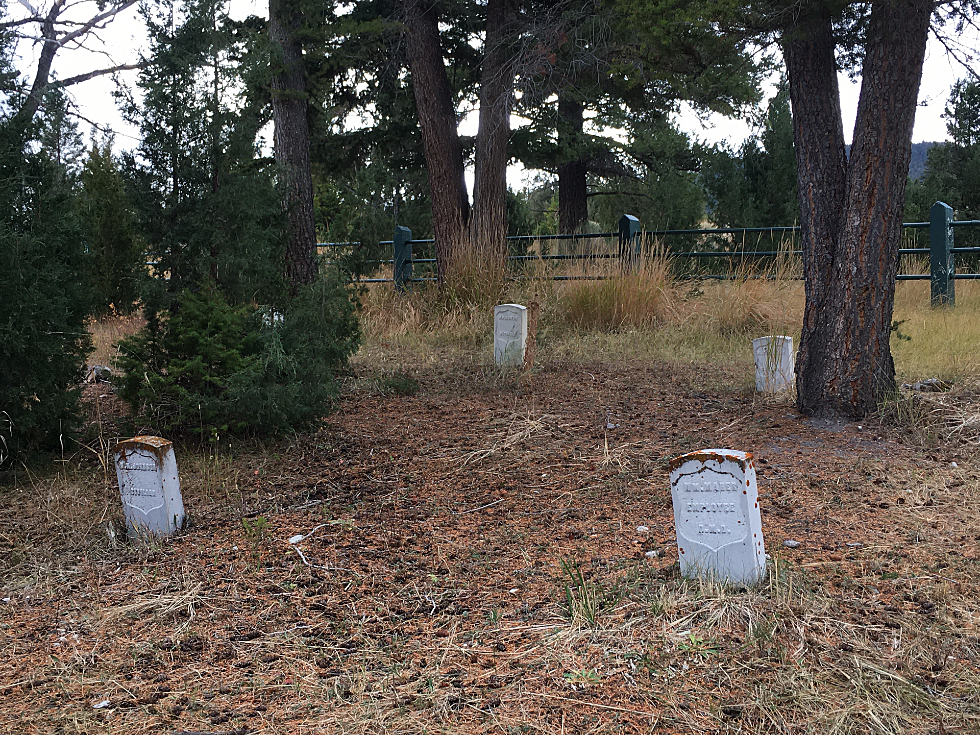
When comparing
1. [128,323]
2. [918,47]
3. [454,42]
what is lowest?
[128,323]

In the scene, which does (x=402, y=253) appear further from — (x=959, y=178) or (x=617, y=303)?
(x=959, y=178)

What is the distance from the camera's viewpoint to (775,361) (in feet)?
19.2

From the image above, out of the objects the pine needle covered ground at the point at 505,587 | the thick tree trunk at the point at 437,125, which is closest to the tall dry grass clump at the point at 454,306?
the thick tree trunk at the point at 437,125

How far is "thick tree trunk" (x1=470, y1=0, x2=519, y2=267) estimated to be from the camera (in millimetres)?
10812

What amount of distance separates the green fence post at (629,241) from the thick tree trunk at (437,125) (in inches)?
79.8

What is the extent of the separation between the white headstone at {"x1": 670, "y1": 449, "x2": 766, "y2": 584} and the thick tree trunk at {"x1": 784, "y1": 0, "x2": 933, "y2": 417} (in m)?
2.44

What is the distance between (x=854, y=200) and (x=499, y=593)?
10.7ft

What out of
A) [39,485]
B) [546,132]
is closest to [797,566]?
[39,485]

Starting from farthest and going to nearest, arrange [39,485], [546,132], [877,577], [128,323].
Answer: [546,132] → [128,323] → [39,485] → [877,577]

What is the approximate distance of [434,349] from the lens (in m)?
8.44

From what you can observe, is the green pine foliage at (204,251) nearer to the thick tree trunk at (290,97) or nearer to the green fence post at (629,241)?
the thick tree trunk at (290,97)

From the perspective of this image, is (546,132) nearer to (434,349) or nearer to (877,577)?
(434,349)

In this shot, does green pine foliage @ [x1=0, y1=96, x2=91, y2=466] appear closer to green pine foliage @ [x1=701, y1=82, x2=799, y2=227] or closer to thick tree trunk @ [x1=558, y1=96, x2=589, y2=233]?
green pine foliage @ [x1=701, y1=82, x2=799, y2=227]

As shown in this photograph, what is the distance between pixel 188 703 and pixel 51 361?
112 inches
